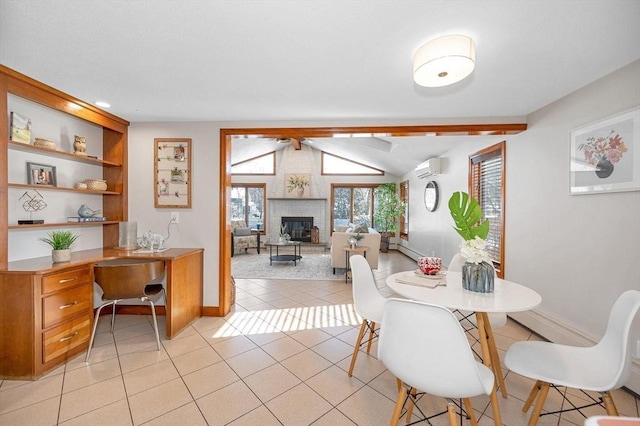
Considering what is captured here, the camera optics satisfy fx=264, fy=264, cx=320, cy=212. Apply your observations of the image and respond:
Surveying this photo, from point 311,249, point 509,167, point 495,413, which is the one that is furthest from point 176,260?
point 311,249

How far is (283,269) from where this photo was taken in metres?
5.30

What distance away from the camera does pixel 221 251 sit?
9.75 ft

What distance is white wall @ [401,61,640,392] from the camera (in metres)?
1.84

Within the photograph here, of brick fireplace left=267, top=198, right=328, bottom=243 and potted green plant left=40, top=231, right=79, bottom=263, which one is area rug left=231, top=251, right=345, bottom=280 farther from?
potted green plant left=40, top=231, right=79, bottom=263

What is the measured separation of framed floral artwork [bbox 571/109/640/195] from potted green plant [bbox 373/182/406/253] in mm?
→ 5145

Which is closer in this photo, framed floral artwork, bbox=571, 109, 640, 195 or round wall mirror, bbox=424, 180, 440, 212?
framed floral artwork, bbox=571, 109, 640, 195

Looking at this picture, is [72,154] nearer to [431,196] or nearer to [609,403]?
[609,403]

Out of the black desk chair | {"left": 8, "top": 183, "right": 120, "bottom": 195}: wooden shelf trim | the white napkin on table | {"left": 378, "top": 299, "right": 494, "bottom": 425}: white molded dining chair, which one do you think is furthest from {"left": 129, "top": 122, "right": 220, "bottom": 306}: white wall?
{"left": 378, "top": 299, "right": 494, "bottom": 425}: white molded dining chair

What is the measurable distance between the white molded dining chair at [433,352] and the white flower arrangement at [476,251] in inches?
27.3

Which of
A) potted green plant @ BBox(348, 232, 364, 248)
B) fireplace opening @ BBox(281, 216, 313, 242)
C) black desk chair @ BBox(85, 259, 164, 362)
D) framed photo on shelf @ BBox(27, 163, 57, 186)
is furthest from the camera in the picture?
fireplace opening @ BBox(281, 216, 313, 242)

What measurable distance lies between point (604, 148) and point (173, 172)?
390cm

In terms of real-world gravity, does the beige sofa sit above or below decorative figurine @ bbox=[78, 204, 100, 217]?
below

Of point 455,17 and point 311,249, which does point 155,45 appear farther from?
point 311,249

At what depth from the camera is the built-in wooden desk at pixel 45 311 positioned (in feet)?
5.98
